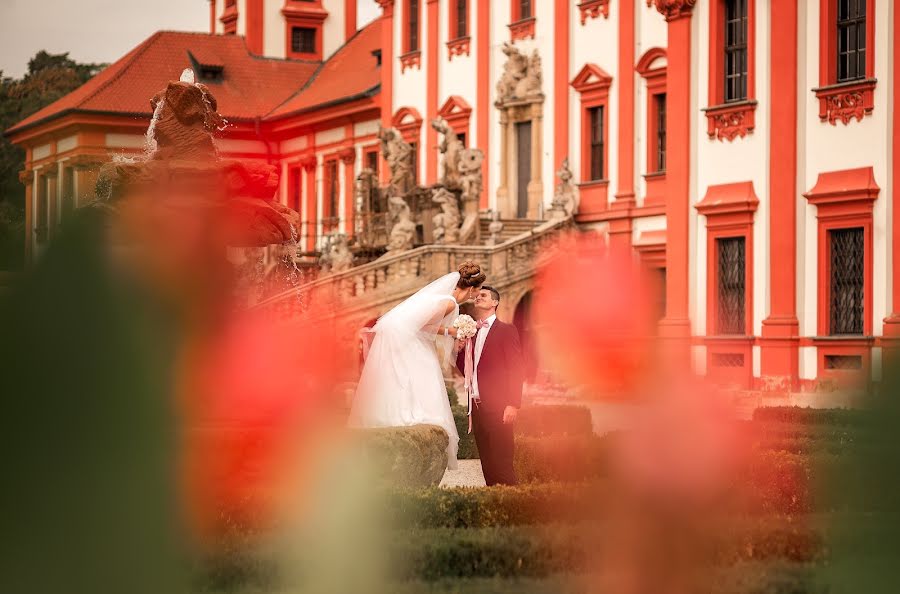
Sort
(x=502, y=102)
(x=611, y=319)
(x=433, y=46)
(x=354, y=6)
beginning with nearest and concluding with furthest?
1. (x=611, y=319)
2. (x=502, y=102)
3. (x=433, y=46)
4. (x=354, y=6)

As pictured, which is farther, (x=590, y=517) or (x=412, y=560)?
(x=590, y=517)

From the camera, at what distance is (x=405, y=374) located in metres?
13.1

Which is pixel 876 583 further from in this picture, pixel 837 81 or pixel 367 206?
pixel 367 206

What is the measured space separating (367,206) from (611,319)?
74.8 ft

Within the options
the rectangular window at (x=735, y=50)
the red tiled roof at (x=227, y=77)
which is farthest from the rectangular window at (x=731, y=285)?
the red tiled roof at (x=227, y=77)

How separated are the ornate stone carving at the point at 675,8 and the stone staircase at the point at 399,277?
5.68 meters

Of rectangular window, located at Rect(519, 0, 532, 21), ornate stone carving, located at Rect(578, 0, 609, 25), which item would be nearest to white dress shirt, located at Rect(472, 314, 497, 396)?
ornate stone carving, located at Rect(578, 0, 609, 25)

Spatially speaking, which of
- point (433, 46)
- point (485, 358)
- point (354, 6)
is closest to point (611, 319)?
point (485, 358)

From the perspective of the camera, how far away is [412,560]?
339 inches

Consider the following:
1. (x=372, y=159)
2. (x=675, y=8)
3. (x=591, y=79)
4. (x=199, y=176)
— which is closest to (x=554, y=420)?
(x=199, y=176)

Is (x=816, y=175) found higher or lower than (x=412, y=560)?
higher

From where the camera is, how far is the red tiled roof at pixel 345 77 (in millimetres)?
49041

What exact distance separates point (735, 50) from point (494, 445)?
55.0ft

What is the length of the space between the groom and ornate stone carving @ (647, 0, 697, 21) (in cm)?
1708
